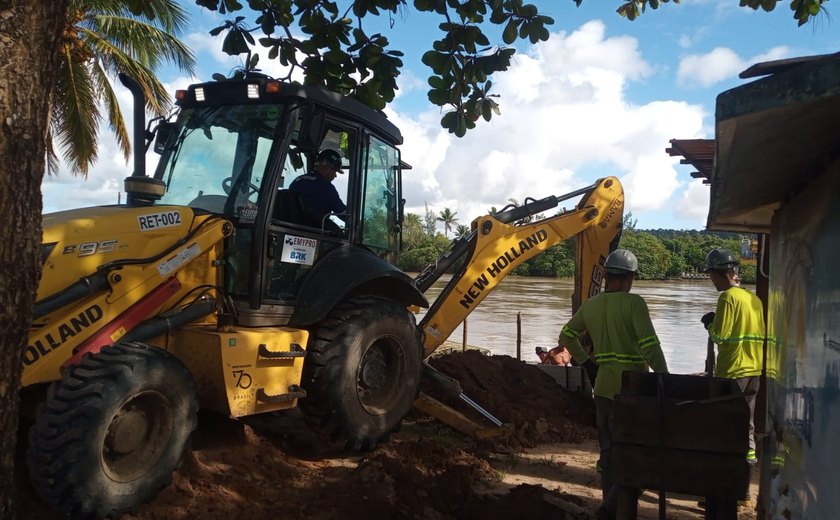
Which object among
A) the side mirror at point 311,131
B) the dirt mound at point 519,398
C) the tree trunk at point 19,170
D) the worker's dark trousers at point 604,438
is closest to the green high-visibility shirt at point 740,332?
the worker's dark trousers at point 604,438

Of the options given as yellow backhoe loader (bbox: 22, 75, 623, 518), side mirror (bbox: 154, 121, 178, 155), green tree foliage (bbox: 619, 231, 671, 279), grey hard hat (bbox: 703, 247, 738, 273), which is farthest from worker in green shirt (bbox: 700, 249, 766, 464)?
green tree foliage (bbox: 619, 231, 671, 279)

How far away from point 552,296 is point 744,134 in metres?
30.6

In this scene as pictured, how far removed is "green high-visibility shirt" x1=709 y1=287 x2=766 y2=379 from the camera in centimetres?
476

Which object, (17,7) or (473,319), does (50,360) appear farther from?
(473,319)

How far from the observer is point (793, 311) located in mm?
2328

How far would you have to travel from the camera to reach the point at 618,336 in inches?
169

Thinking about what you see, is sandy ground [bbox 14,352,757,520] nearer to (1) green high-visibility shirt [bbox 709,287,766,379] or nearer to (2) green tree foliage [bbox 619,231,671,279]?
(1) green high-visibility shirt [bbox 709,287,766,379]

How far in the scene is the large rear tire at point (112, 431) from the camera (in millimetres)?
3242

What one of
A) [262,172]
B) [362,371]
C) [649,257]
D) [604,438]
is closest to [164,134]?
[262,172]

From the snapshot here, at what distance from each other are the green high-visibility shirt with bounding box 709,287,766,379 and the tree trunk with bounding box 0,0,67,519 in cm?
431

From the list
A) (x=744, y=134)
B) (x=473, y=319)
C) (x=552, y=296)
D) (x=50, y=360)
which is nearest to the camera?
(x=744, y=134)

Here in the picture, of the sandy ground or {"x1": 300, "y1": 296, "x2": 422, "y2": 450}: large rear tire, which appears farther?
{"x1": 300, "y1": 296, "x2": 422, "y2": 450}: large rear tire

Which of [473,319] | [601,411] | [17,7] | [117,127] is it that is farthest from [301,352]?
[473,319]

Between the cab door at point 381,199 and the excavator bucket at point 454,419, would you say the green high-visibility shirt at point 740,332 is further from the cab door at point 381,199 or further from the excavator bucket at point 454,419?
the cab door at point 381,199
